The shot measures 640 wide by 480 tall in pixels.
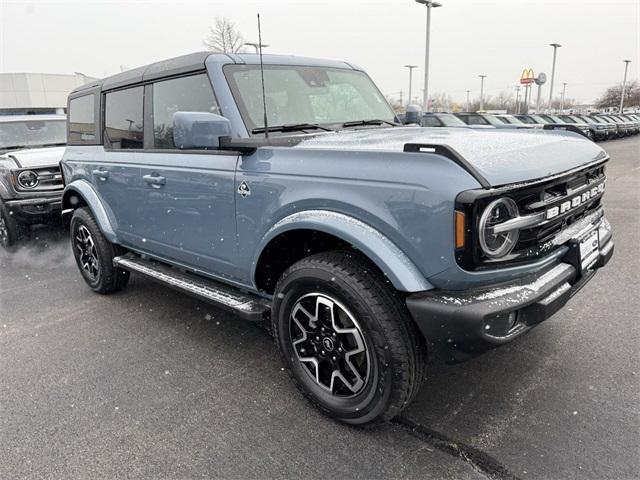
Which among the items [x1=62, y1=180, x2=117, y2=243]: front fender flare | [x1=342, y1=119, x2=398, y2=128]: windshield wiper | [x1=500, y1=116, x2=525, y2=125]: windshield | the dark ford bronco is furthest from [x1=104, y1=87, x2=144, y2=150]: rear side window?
[x1=500, y1=116, x2=525, y2=125]: windshield

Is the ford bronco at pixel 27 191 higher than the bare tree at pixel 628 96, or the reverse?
the bare tree at pixel 628 96

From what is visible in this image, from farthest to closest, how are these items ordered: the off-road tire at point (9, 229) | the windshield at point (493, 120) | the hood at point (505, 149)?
the windshield at point (493, 120) → the off-road tire at point (9, 229) → the hood at point (505, 149)

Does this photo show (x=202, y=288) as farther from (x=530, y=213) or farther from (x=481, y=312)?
(x=530, y=213)

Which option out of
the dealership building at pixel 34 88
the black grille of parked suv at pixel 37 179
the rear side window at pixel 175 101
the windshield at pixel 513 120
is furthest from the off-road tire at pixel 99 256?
the dealership building at pixel 34 88

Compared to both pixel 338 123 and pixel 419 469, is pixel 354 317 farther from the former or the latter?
pixel 338 123

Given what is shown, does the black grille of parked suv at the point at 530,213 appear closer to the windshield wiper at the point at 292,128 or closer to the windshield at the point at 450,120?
the windshield wiper at the point at 292,128

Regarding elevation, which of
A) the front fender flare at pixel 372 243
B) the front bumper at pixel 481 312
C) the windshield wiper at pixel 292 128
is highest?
the windshield wiper at pixel 292 128

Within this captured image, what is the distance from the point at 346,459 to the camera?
2.25m

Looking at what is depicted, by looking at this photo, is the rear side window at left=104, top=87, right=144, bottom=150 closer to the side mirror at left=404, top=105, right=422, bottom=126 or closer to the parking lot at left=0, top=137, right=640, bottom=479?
the parking lot at left=0, top=137, right=640, bottom=479

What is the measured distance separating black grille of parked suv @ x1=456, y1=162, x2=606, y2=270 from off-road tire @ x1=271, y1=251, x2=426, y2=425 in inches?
16.9

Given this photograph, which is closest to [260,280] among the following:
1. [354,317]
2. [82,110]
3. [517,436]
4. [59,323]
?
[354,317]

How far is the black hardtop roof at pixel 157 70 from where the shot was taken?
3.25m

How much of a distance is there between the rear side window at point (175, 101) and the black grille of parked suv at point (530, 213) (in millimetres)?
1833

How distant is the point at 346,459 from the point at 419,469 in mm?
340
